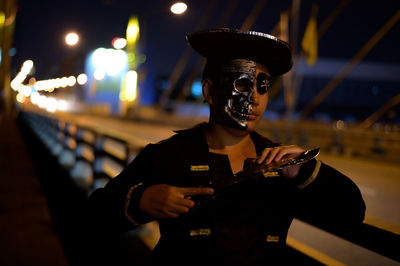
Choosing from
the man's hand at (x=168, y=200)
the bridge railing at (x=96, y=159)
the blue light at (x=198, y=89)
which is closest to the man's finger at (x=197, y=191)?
the man's hand at (x=168, y=200)

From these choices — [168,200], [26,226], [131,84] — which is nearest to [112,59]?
[131,84]

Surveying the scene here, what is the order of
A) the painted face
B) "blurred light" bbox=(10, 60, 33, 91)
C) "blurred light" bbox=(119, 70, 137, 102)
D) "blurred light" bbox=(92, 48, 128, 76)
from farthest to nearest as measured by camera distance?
"blurred light" bbox=(10, 60, 33, 91) → "blurred light" bbox=(119, 70, 137, 102) → "blurred light" bbox=(92, 48, 128, 76) → the painted face

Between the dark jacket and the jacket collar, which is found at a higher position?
the jacket collar

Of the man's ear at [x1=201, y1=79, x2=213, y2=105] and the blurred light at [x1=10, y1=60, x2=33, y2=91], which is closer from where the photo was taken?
the man's ear at [x1=201, y1=79, x2=213, y2=105]

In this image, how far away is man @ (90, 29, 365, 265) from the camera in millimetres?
1749

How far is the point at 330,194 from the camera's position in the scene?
5.86ft

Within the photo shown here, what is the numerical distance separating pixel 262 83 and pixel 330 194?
58 centimetres

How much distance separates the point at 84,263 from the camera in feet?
14.3

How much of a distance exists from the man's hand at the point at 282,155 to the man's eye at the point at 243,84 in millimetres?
334

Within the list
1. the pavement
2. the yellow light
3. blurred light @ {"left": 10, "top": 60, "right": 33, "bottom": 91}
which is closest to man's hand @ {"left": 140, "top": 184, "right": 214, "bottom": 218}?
the yellow light

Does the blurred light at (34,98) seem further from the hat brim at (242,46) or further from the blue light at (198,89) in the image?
the hat brim at (242,46)

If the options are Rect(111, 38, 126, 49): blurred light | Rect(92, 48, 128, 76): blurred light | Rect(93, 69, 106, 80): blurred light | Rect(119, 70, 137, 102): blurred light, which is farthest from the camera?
Rect(93, 69, 106, 80): blurred light

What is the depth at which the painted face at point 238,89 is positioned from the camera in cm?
188

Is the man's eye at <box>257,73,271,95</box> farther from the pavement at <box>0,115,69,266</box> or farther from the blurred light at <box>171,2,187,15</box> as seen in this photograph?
the pavement at <box>0,115,69,266</box>
